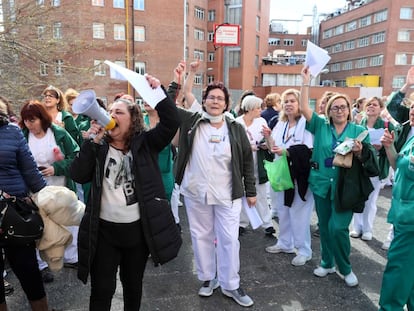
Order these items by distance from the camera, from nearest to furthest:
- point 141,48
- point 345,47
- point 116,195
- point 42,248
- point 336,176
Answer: point 116,195 → point 42,248 → point 336,176 → point 141,48 → point 345,47

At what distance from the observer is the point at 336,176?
350 centimetres

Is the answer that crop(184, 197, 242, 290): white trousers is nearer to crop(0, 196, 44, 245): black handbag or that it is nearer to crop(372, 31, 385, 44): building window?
crop(0, 196, 44, 245): black handbag

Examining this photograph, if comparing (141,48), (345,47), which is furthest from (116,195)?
(345,47)

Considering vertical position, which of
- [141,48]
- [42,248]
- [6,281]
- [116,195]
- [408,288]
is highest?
[141,48]

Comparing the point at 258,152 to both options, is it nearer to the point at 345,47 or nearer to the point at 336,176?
the point at 336,176

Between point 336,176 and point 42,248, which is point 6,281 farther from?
point 336,176

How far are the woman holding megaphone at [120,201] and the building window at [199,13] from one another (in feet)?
134

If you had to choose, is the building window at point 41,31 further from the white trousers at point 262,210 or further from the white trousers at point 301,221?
the white trousers at point 301,221

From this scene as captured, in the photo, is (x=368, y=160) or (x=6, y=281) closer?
(x=368, y=160)

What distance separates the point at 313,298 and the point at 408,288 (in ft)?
3.05

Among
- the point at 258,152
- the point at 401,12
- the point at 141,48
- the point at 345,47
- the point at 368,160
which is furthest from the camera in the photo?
the point at 345,47

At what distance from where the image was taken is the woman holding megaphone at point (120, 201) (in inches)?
91.8

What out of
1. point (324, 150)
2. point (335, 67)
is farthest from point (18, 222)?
point (335, 67)

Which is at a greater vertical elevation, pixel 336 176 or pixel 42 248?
pixel 336 176
